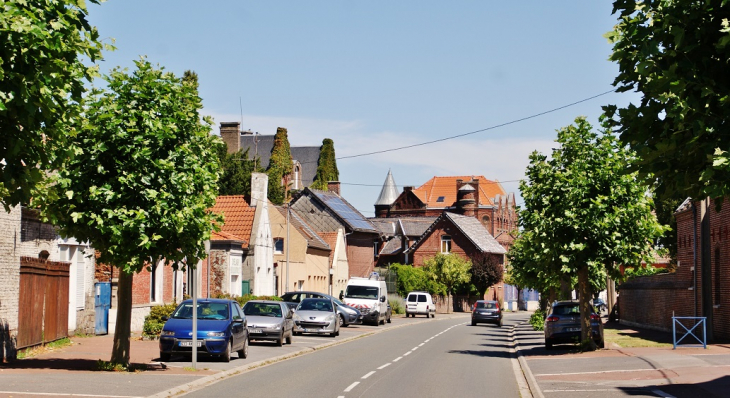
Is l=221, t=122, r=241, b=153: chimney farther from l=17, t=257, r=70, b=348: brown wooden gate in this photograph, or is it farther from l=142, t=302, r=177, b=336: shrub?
l=17, t=257, r=70, b=348: brown wooden gate

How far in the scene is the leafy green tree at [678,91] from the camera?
32.6 ft

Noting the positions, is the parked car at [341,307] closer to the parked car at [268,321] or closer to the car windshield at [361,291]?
the car windshield at [361,291]

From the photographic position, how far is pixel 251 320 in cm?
2975

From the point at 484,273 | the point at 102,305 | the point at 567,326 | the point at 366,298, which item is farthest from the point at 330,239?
the point at 567,326

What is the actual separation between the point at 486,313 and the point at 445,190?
3464 inches

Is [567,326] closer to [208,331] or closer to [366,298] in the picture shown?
[208,331]

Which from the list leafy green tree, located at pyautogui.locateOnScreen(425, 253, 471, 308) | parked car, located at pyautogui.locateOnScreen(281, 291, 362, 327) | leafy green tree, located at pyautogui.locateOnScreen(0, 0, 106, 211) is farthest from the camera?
leafy green tree, located at pyautogui.locateOnScreen(425, 253, 471, 308)

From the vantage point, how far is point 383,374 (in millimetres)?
20578

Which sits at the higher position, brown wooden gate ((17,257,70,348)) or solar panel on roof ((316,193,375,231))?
solar panel on roof ((316,193,375,231))

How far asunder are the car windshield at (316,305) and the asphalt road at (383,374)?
5.32 m

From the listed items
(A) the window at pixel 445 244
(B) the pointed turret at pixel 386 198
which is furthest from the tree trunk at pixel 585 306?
(B) the pointed turret at pixel 386 198

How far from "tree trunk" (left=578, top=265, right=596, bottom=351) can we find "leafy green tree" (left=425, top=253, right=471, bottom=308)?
196 feet

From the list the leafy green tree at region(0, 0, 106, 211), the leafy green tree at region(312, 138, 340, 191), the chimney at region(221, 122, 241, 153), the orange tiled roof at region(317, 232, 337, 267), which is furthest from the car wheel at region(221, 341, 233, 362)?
the leafy green tree at region(312, 138, 340, 191)

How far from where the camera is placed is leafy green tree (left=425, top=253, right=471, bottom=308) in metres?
87.0
